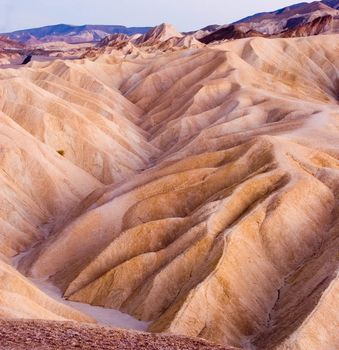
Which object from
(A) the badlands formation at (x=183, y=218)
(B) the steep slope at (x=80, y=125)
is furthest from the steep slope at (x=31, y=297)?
(B) the steep slope at (x=80, y=125)

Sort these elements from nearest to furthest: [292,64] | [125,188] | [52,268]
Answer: [52,268] → [125,188] → [292,64]

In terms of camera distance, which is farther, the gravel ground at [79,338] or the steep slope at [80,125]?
the steep slope at [80,125]

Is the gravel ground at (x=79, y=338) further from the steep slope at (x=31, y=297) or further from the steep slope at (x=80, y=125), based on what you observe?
the steep slope at (x=80, y=125)

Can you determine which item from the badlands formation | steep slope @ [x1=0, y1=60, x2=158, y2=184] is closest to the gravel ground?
the badlands formation

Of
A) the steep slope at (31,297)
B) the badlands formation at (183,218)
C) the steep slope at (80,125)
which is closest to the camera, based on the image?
the steep slope at (31,297)

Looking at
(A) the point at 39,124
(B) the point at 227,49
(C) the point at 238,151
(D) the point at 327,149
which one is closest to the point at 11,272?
(C) the point at 238,151

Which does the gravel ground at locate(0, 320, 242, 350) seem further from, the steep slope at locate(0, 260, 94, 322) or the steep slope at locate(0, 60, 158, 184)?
the steep slope at locate(0, 60, 158, 184)

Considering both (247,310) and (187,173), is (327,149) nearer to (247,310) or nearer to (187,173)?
(187,173)
